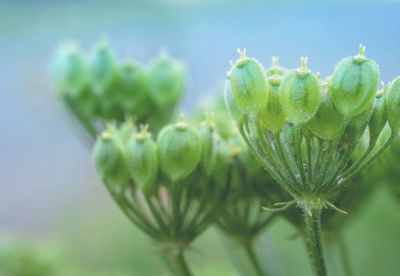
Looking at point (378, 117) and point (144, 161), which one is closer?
point (378, 117)

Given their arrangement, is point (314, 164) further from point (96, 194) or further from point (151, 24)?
point (151, 24)

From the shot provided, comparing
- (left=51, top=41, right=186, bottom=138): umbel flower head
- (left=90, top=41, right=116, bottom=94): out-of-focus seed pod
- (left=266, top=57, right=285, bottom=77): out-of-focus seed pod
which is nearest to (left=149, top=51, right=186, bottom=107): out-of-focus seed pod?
(left=51, top=41, right=186, bottom=138): umbel flower head

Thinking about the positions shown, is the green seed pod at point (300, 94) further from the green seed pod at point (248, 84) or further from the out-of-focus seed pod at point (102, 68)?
the out-of-focus seed pod at point (102, 68)

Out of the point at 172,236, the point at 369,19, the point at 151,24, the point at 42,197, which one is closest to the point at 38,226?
the point at 42,197

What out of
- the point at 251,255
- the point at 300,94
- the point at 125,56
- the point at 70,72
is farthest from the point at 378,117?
the point at 125,56

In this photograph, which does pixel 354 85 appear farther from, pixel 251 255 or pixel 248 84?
pixel 251 255

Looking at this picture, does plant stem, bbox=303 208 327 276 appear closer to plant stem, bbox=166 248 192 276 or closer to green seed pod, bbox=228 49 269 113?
green seed pod, bbox=228 49 269 113
